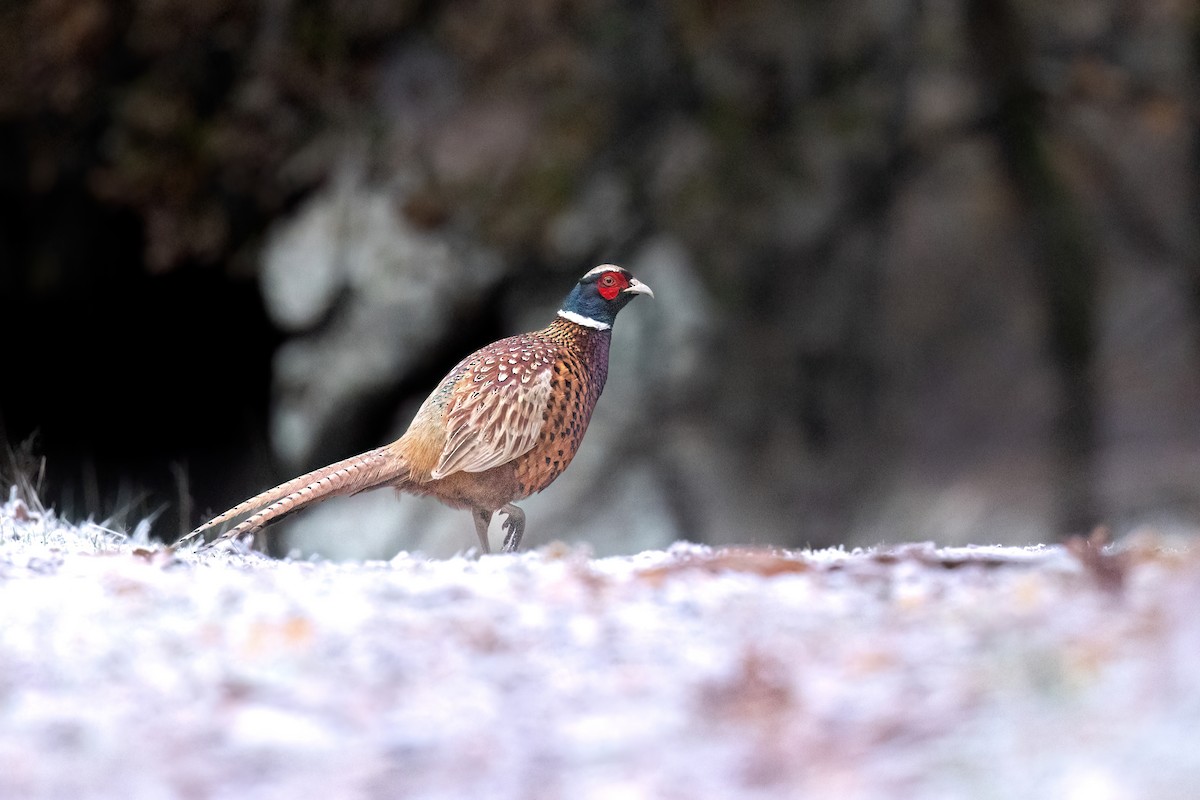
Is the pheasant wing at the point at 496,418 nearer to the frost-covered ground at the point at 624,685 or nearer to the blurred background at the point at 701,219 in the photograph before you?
the frost-covered ground at the point at 624,685

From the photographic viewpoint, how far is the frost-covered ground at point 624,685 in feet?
5.44

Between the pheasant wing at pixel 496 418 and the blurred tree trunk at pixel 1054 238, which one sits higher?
the blurred tree trunk at pixel 1054 238

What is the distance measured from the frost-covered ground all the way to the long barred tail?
32.6 inches

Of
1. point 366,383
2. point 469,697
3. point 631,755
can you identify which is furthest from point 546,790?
point 366,383

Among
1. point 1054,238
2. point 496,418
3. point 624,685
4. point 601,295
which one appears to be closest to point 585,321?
point 601,295

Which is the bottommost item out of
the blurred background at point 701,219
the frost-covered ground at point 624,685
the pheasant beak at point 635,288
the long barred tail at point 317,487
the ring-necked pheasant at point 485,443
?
the frost-covered ground at point 624,685

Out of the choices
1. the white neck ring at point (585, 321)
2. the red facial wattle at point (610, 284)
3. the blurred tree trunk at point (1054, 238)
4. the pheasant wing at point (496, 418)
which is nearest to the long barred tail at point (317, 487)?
the pheasant wing at point (496, 418)

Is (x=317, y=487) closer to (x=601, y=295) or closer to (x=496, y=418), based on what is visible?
(x=496, y=418)

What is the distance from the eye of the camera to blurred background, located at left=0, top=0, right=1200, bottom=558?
8383 millimetres

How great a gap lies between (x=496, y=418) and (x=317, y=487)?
54 cm

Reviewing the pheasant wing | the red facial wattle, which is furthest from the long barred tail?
the red facial wattle

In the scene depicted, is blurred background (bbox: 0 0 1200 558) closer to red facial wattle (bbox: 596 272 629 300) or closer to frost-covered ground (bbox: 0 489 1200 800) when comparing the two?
red facial wattle (bbox: 596 272 629 300)

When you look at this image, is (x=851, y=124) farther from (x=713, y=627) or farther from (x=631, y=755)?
(x=631, y=755)

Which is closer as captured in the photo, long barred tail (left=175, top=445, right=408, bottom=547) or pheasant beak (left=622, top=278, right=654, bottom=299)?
long barred tail (left=175, top=445, right=408, bottom=547)
